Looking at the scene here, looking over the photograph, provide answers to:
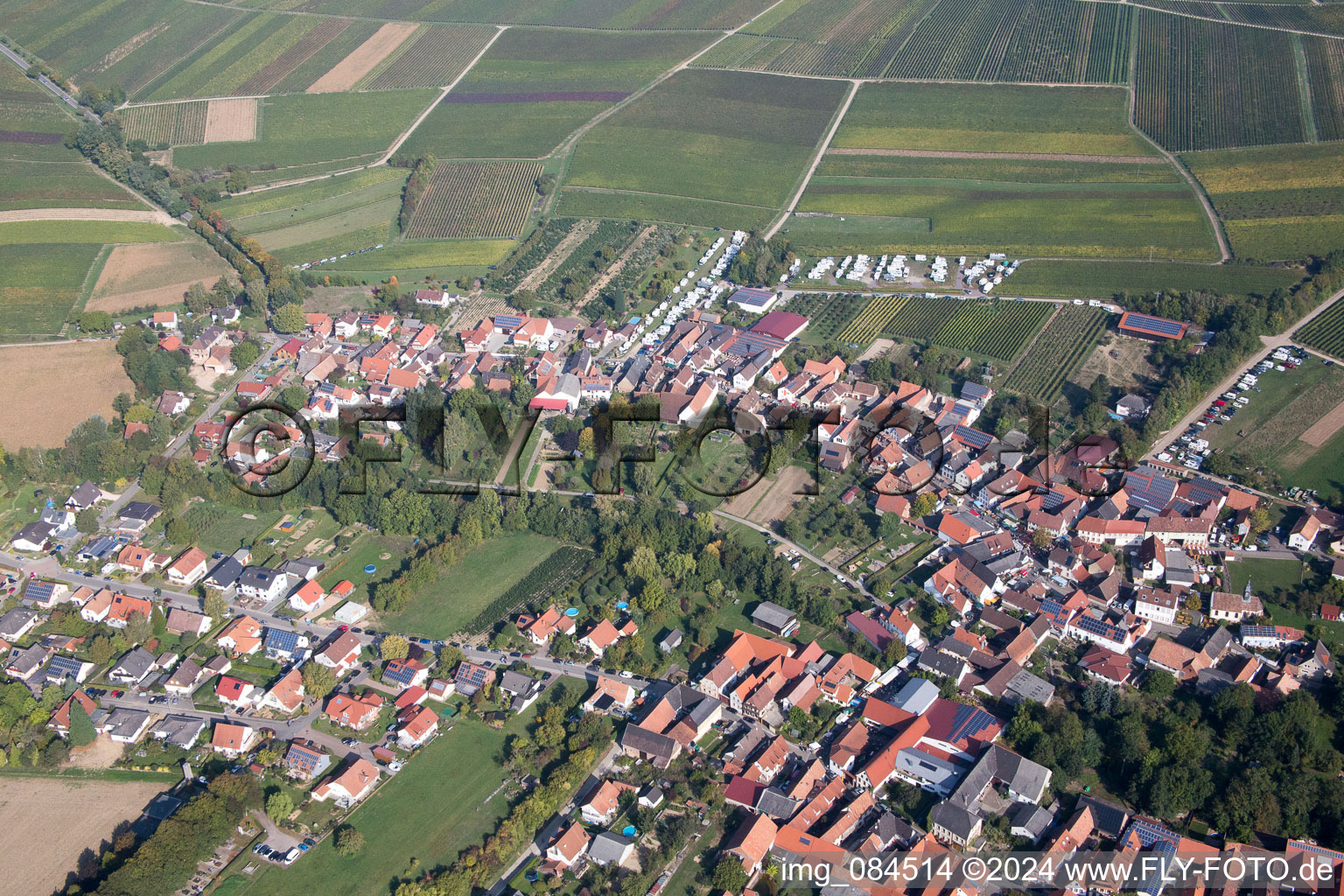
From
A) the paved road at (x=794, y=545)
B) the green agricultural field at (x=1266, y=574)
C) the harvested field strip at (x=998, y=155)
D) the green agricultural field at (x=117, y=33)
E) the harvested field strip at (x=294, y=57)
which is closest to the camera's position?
the green agricultural field at (x=1266, y=574)

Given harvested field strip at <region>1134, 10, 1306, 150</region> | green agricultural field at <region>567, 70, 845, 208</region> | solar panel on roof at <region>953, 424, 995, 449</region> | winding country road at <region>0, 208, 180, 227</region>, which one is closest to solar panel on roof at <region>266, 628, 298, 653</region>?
solar panel on roof at <region>953, 424, 995, 449</region>

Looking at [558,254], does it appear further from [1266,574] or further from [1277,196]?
[1277,196]

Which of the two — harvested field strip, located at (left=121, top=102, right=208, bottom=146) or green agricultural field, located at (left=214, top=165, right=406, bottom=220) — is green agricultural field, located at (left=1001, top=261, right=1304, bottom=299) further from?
harvested field strip, located at (left=121, top=102, right=208, bottom=146)

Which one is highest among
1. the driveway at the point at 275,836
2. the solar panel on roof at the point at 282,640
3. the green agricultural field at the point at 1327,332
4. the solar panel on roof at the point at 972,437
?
the green agricultural field at the point at 1327,332

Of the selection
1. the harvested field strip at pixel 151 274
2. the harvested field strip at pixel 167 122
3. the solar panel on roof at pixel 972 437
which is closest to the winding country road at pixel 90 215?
the harvested field strip at pixel 151 274

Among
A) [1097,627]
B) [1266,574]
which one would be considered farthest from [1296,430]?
[1097,627]

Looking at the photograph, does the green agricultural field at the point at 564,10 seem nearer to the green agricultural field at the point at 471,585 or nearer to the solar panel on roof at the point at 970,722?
the green agricultural field at the point at 471,585

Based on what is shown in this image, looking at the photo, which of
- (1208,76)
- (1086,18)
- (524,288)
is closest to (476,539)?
(524,288)
